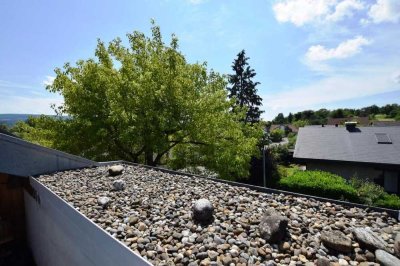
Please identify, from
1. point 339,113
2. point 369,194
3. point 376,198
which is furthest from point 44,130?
point 339,113

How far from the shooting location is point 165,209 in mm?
4582

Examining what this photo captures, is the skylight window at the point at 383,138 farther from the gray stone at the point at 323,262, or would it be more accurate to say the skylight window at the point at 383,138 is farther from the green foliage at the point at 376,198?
the gray stone at the point at 323,262

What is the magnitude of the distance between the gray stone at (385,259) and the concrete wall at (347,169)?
15430 millimetres

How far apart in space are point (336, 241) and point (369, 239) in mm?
371

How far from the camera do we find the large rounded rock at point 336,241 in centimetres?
303

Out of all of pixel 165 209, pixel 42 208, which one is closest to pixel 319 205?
pixel 165 209

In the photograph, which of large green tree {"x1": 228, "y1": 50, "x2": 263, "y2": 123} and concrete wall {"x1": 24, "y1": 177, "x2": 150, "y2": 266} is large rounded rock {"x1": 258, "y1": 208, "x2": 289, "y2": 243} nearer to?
concrete wall {"x1": 24, "y1": 177, "x2": 150, "y2": 266}

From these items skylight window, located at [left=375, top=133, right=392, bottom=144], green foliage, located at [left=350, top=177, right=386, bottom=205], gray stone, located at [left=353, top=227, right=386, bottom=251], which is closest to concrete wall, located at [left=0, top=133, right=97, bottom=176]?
gray stone, located at [left=353, top=227, right=386, bottom=251]

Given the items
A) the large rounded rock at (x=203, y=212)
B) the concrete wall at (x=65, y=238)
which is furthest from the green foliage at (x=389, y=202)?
the concrete wall at (x=65, y=238)

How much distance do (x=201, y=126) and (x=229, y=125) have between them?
172cm

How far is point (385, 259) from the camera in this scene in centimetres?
274

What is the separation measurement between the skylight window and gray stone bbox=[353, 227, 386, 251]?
54.8 feet

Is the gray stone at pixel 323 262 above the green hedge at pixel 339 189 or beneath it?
above

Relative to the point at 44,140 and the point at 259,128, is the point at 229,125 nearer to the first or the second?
the point at 259,128
